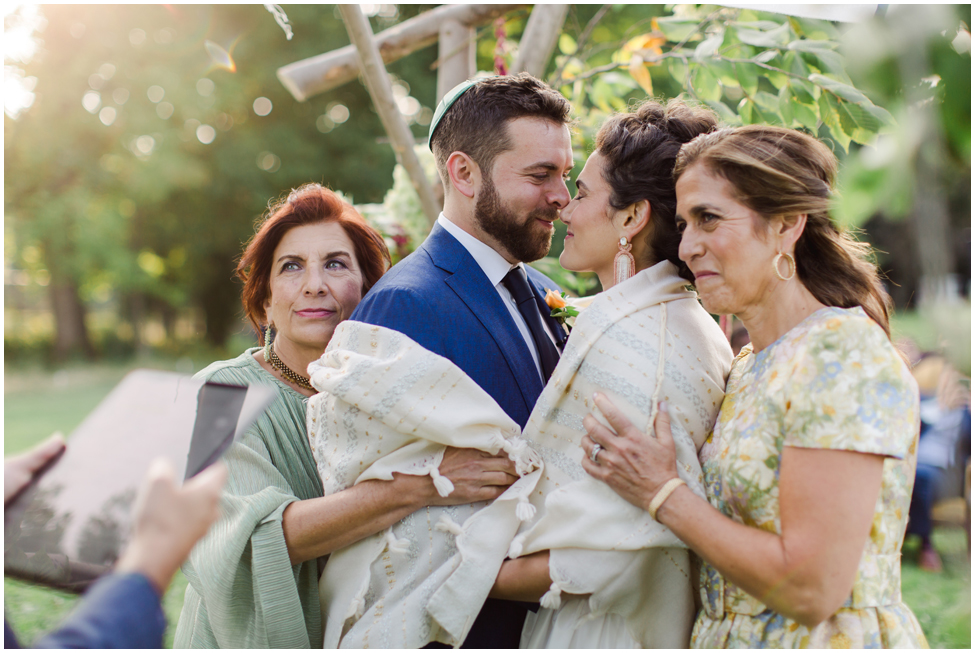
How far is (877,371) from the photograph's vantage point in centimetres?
153

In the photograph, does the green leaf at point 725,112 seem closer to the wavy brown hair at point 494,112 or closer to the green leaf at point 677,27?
the green leaf at point 677,27

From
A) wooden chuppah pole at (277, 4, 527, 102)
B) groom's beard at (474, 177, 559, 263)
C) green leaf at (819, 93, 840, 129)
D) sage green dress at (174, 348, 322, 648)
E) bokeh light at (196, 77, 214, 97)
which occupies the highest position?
bokeh light at (196, 77, 214, 97)

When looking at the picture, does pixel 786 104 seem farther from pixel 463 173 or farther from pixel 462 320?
pixel 462 320

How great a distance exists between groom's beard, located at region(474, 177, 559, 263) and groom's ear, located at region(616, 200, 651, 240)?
494 mm

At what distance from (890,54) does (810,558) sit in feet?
4.08

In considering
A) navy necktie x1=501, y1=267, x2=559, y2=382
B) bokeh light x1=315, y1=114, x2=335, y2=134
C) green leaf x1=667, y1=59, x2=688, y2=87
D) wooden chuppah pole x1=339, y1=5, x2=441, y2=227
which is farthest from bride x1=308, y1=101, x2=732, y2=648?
bokeh light x1=315, y1=114, x2=335, y2=134

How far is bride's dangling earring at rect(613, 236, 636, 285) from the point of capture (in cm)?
211

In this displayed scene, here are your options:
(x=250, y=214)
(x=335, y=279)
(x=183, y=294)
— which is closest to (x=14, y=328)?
(x=183, y=294)

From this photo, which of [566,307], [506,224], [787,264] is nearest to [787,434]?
[787,264]

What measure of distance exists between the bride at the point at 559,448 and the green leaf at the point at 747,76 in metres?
0.72

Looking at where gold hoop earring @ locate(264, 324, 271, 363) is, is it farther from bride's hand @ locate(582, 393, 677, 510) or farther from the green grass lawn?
bride's hand @ locate(582, 393, 677, 510)

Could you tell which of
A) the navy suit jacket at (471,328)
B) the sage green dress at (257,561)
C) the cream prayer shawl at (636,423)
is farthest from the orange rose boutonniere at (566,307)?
the sage green dress at (257,561)

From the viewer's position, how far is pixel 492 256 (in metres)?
2.50

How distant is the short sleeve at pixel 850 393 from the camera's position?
149 cm
